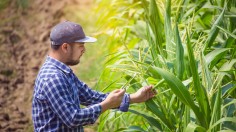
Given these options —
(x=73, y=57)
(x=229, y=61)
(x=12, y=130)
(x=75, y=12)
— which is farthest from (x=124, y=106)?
(x=75, y=12)

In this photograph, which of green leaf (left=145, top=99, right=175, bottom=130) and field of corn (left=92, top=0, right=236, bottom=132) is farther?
green leaf (left=145, top=99, right=175, bottom=130)

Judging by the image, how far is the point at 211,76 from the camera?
2740 millimetres

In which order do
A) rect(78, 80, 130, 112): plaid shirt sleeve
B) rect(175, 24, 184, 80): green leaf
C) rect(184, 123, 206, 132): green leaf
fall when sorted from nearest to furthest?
rect(184, 123, 206, 132): green leaf → rect(175, 24, 184, 80): green leaf → rect(78, 80, 130, 112): plaid shirt sleeve

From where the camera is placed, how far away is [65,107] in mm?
2504

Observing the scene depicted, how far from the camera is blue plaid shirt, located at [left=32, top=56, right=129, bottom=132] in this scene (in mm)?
2518

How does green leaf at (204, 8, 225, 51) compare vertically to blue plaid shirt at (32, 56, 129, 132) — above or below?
above

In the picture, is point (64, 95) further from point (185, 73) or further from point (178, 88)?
point (185, 73)

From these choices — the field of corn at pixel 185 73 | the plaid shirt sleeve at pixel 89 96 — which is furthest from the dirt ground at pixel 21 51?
the plaid shirt sleeve at pixel 89 96

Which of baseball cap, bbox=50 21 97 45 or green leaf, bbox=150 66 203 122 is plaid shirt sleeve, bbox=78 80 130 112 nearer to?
baseball cap, bbox=50 21 97 45

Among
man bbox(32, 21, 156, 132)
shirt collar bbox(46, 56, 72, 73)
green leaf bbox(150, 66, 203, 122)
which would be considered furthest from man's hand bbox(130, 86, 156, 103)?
shirt collar bbox(46, 56, 72, 73)

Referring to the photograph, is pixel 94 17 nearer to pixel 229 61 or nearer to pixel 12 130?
pixel 12 130

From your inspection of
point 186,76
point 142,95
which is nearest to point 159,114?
point 142,95

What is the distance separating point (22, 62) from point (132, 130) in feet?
10.5

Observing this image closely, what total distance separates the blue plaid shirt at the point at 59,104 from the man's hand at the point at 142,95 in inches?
1.5
